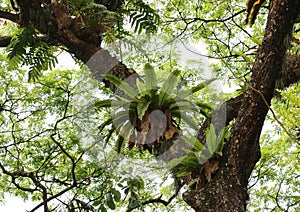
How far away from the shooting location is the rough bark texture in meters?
1.77

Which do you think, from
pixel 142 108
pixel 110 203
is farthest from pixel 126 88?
pixel 110 203

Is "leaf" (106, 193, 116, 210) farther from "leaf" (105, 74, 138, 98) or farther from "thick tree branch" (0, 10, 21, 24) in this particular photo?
"thick tree branch" (0, 10, 21, 24)

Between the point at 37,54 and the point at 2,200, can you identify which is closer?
the point at 37,54

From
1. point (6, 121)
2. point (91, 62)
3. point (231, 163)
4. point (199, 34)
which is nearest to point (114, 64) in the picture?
point (91, 62)

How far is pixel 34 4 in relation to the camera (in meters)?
2.54

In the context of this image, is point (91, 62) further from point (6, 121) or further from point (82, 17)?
point (6, 121)

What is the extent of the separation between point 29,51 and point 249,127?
1.44 m

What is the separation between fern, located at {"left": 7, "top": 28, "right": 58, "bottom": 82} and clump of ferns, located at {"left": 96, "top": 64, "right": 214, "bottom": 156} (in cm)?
52

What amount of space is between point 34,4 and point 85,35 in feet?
1.24

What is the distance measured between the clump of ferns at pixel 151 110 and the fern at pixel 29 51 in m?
0.52


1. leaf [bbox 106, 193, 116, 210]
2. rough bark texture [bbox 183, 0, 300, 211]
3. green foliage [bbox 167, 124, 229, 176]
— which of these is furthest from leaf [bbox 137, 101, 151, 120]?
leaf [bbox 106, 193, 116, 210]

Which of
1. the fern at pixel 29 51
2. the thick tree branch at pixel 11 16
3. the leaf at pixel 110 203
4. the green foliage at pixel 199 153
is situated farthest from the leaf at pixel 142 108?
the thick tree branch at pixel 11 16

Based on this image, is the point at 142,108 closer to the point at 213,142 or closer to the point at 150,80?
the point at 150,80

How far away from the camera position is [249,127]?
1.88 metres
